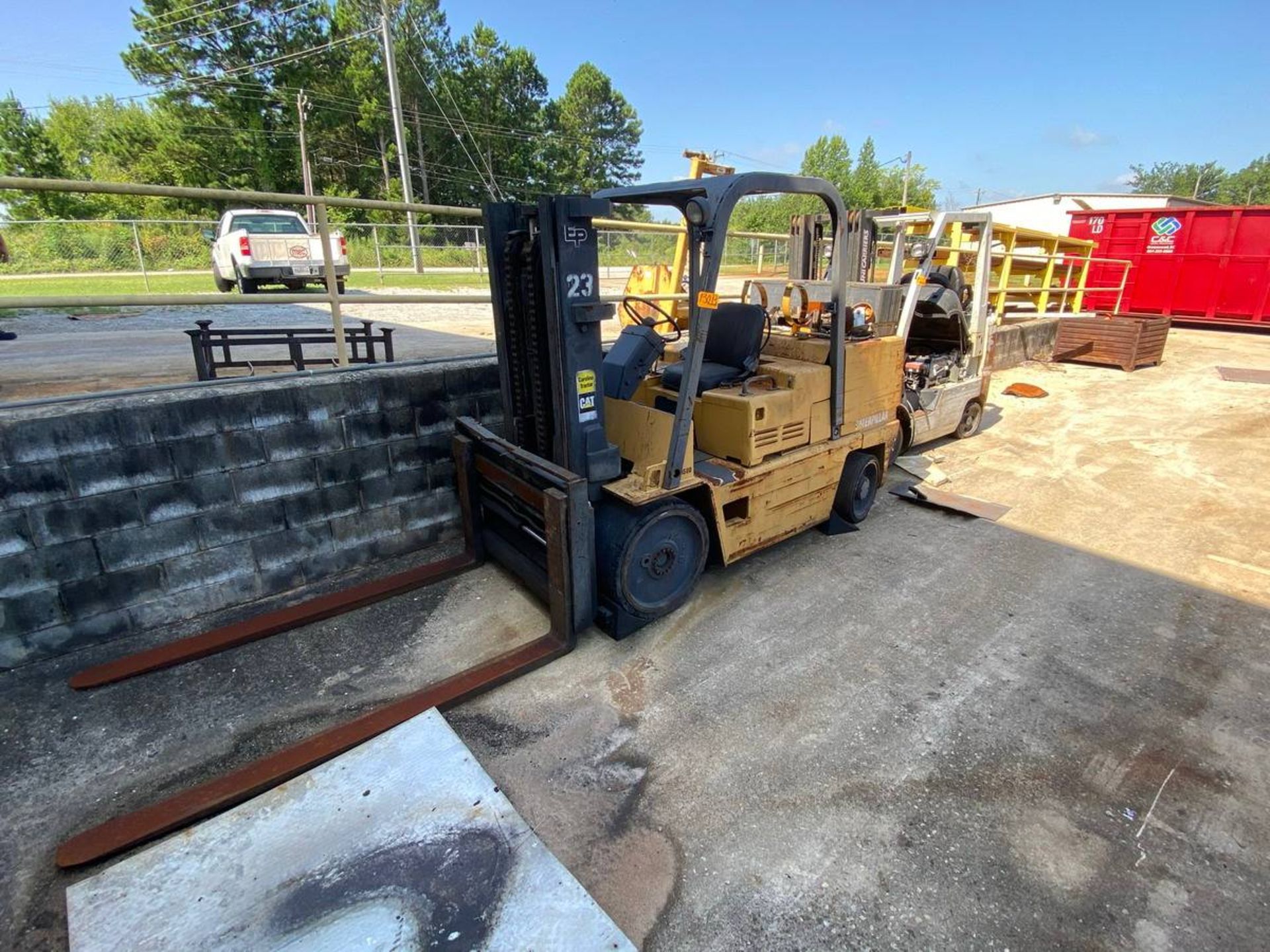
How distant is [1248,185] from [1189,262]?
123 metres

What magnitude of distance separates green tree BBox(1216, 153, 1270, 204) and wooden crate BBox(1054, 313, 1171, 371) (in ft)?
389

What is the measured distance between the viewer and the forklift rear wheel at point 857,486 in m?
4.85

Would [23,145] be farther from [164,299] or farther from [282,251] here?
[164,299]

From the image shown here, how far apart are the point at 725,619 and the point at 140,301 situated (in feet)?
12.2

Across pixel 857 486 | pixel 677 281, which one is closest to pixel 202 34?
pixel 677 281

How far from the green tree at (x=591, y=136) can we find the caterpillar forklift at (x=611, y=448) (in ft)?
152

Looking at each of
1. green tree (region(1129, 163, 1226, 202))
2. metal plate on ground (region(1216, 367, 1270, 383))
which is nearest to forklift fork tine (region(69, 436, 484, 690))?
metal plate on ground (region(1216, 367, 1270, 383))

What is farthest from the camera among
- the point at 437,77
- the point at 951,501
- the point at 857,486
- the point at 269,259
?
the point at 437,77

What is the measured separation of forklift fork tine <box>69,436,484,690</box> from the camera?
3232 millimetres

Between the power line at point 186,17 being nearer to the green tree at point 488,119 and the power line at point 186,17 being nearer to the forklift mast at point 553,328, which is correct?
the green tree at point 488,119

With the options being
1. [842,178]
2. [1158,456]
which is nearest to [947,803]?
[1158,456]

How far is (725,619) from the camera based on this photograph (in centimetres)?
381

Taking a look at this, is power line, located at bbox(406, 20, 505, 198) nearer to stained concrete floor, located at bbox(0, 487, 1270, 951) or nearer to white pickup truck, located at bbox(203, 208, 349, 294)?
white pickup truck, located at bbox(203, 208, 349, 294)

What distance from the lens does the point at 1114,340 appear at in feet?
36.5
